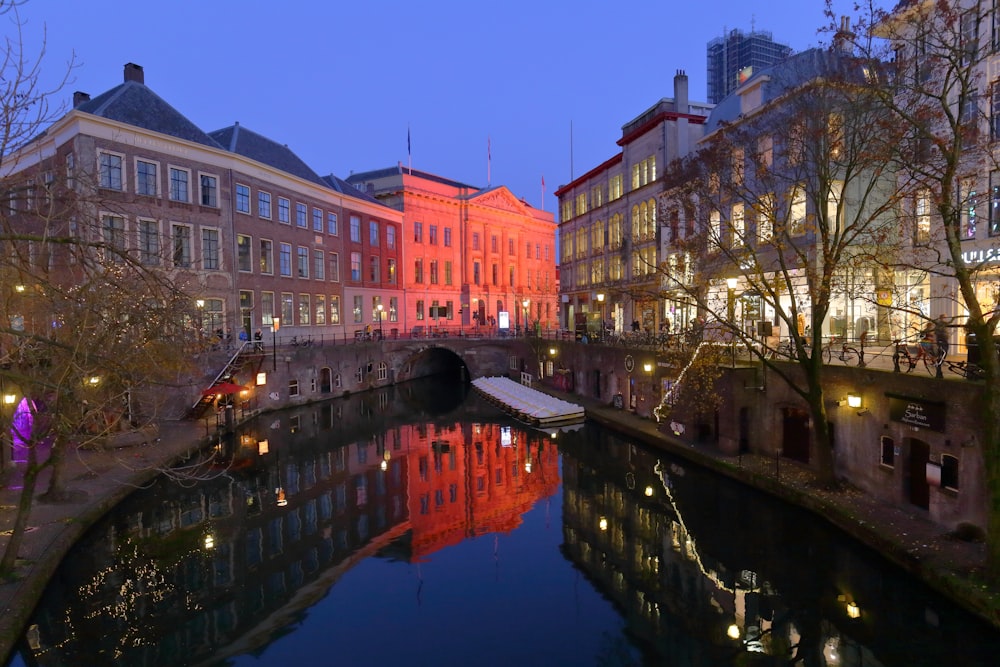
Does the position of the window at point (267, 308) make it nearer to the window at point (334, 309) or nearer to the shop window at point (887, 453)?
the window at point (334, 309)

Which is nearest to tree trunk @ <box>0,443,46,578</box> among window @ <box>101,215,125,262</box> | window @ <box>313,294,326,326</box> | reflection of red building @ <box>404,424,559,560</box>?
window @ <box>101,215,125,262</box>

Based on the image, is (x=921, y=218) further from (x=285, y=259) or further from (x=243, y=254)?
(x=285, y=259)

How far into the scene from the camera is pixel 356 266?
54.2 meters

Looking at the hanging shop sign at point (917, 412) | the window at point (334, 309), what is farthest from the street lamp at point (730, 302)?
the window at point (334, 309)

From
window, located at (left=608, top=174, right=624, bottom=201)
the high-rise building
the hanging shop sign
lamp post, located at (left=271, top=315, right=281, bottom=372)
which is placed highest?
the high-rise building

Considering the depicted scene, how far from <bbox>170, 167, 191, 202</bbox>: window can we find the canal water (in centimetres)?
1968

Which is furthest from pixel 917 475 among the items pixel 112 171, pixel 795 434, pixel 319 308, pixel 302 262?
pixel 319 308

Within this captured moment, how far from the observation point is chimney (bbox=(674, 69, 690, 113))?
129 ft

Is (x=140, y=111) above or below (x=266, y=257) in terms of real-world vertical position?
above

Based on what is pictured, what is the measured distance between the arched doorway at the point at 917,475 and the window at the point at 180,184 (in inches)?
1519

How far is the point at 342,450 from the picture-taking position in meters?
30.0

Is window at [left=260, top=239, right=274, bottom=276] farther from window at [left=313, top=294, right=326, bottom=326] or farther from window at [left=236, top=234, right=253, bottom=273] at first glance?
window at [left=313, top=294, right=326, bottom=326]

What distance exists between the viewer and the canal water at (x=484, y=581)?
476 inches

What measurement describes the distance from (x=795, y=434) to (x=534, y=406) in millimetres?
16708
